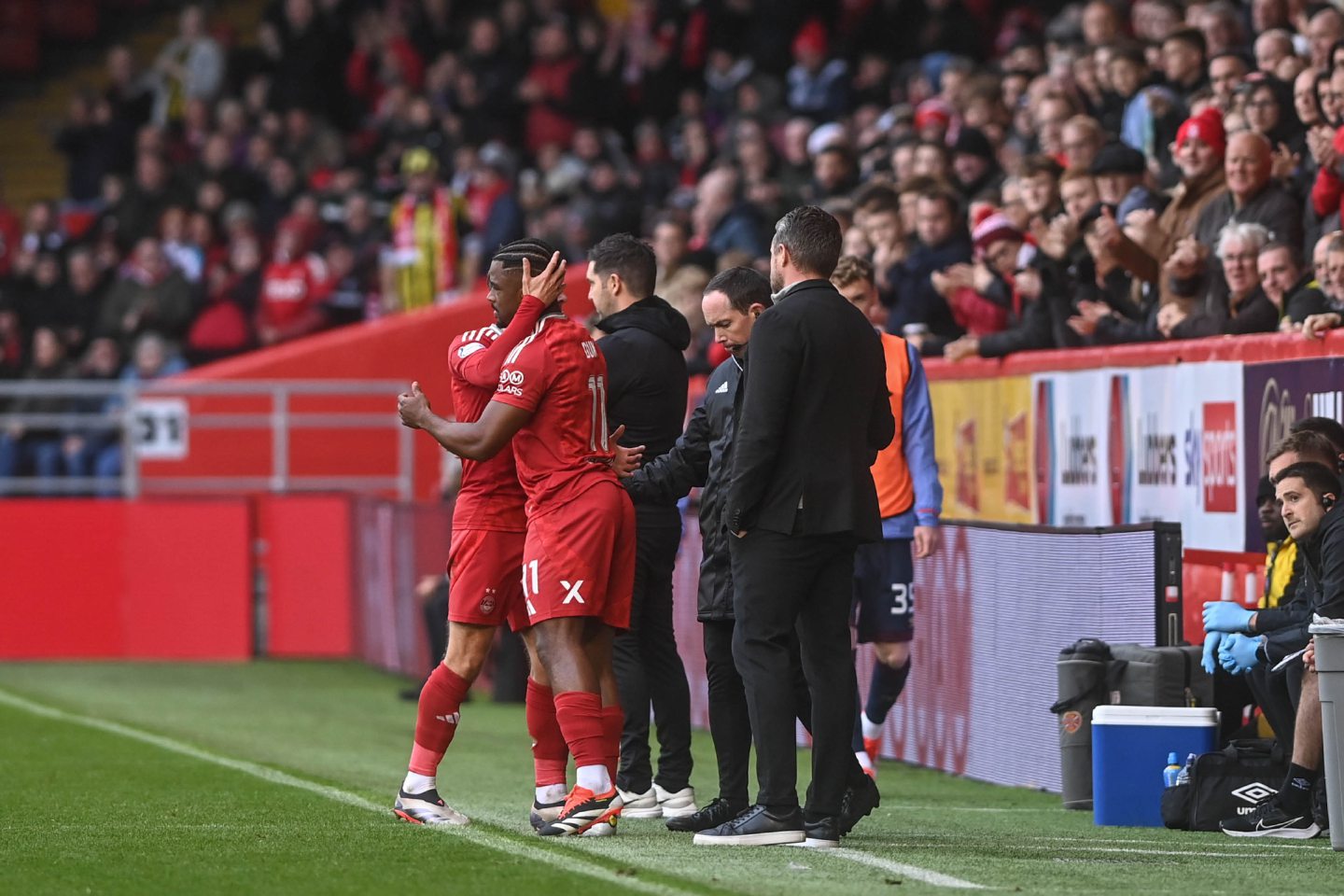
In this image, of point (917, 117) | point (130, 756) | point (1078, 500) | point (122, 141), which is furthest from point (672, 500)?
point (122, 141)

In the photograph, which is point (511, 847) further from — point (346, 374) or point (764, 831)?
Answer: point (346, 374)

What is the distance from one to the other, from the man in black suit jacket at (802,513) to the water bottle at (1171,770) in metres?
1.78

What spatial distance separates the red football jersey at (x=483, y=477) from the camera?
8570mm

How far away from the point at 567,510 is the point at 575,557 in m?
0.17

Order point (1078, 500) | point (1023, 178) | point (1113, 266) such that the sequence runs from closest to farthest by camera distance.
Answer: point (1078, 500) → point (1113, 266) → point (1023, 178)

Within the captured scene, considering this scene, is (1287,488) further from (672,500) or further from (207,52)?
(207,52)

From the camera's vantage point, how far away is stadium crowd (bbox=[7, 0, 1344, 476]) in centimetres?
1269

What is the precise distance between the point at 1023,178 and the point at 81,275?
42.0 ft

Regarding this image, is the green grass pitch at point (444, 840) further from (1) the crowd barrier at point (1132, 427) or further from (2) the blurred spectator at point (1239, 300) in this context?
(2) the blurred spectator at point (1239, 300)

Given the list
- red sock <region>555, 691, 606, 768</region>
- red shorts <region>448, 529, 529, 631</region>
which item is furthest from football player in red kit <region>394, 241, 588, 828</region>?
red sock <region>555, 691, 606, 768</region>

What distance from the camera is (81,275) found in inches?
958

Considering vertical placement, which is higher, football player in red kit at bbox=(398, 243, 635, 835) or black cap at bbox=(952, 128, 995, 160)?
black cap at bbox=(952, 128, 995, 160)

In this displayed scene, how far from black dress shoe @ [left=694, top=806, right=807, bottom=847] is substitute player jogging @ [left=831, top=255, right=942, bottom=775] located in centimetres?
216

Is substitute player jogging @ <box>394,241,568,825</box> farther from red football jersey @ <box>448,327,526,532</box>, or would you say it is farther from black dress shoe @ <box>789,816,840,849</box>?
black dress shoe @ <box>789,816,840,849</box>
